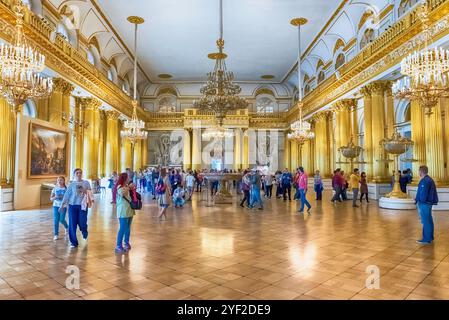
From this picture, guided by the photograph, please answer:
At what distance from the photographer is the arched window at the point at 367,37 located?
12836 millimetres

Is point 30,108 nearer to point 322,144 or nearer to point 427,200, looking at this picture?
point 427,200

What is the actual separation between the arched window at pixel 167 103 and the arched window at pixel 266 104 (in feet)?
23.2

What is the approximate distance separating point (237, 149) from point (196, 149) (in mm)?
3262

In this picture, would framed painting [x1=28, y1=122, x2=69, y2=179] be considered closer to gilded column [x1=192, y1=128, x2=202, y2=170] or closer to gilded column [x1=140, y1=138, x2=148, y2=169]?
gilded column [x1=140, y1=138, x2=148, y2=169]

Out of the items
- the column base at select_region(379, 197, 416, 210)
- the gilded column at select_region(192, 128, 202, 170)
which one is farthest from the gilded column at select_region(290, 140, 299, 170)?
the column base at select_region(379, 197, 416, 210)

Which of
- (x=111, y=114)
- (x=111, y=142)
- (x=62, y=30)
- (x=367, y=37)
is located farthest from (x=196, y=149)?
(x=367, y=37)

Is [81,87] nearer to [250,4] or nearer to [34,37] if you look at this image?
[34,37]

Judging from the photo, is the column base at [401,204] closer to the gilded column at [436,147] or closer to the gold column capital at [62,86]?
the gilded column at [436,147]

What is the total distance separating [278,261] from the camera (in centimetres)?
425

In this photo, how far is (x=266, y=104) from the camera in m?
26.3

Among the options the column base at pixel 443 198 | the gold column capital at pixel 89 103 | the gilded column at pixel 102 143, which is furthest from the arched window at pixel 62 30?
the column base at pixel 443 198

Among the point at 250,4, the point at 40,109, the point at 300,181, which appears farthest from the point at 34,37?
the point at 300,181

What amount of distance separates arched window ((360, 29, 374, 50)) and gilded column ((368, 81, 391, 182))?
2.07 meters
